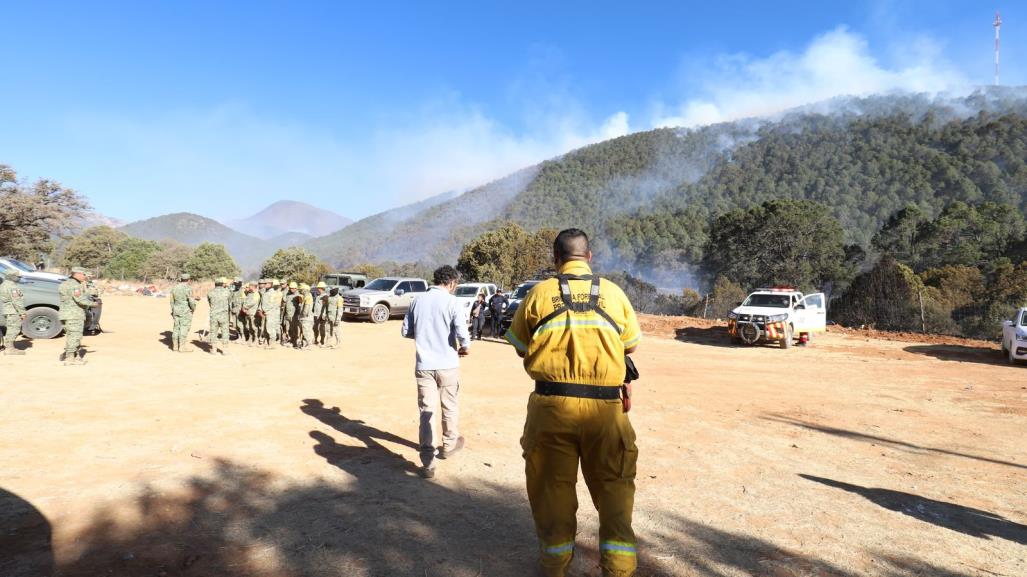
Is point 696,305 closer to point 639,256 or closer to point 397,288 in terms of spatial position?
point 397,288

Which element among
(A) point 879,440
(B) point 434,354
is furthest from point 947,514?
(B) point 434,354

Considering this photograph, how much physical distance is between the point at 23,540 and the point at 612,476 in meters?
3.60

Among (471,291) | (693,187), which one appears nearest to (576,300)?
(471,291)

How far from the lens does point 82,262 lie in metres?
59.6

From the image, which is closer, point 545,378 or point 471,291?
point 545,378

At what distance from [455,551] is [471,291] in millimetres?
18468

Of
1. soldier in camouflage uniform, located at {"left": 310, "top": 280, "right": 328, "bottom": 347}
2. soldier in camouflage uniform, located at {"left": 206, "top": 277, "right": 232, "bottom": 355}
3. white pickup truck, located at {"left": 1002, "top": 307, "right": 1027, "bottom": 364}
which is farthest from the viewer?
soldier in camouflage uniform, located at {"left": 310, "top": 280, "right": 328, "bottom": 347}

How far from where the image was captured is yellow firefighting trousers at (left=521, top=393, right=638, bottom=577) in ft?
8.73

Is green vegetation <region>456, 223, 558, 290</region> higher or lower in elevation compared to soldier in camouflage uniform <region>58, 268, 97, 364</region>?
higher

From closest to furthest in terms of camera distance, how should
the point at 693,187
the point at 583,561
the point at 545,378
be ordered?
the point at 545,378 → the point at 583,561 → the point at 693,187

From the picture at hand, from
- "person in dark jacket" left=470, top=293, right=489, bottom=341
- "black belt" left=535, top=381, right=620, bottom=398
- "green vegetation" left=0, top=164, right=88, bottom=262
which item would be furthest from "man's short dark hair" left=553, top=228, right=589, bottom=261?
"green vegetation" left=0, top=164, right=88, bottom=262

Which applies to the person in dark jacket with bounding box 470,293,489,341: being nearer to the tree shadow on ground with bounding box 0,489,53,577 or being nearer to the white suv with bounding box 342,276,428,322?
the white suv with bounding box 342,276,428,322

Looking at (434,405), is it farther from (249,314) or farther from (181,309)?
(249,314)

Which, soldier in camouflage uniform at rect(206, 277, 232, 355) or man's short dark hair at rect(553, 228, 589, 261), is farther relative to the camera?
soldier in camouflage uniform at rect(206, 277, 232, 355)
